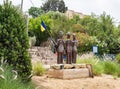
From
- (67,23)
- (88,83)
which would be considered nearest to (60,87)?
(88,83)

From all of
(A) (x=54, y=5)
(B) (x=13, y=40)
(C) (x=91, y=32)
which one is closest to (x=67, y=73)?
(B) (x=13, y=40)

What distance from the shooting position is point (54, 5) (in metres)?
60.2

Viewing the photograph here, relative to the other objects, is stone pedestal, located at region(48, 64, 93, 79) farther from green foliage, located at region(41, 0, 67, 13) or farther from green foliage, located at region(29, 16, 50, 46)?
green foliage, located at region(41, 0, 67, 13)

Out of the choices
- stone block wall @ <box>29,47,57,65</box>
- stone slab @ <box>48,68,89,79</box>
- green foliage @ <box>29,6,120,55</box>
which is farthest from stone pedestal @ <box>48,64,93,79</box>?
green foliage @ <box>29,6,120,55</box>

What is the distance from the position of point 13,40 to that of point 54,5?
5399cm

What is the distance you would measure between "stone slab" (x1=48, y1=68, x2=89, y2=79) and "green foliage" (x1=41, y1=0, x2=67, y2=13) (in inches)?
1892

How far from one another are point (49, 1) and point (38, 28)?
30655 millimetres

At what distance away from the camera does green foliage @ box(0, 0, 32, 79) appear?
6.60 m

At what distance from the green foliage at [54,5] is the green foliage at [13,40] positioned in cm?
5230

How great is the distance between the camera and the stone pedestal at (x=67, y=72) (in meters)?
10.8

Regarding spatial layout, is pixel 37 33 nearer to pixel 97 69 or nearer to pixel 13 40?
pixel 97 69

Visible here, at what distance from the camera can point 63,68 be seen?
11.0m

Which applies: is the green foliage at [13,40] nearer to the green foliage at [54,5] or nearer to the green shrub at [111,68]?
the green shrub at [111,68]

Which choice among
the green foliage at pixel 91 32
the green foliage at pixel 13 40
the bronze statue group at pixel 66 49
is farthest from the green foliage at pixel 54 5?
the green foliage at pixel 13 40
